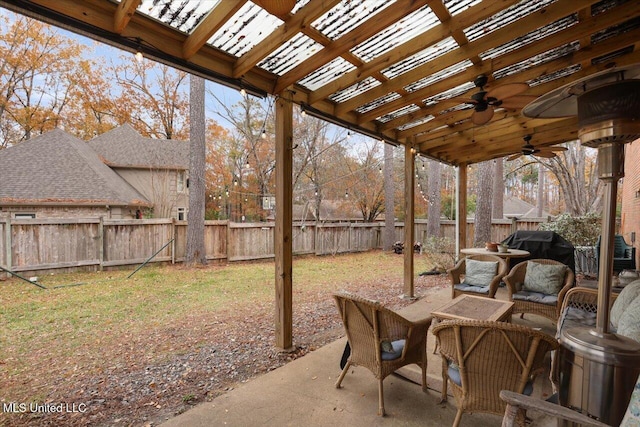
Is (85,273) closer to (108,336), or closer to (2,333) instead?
(2,333)

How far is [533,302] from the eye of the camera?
3793 mm

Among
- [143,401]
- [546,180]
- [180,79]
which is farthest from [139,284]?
[546,180]

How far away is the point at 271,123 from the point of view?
47.1 feet

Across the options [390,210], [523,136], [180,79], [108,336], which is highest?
[180,79]

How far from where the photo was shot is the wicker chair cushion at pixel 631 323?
1675mm

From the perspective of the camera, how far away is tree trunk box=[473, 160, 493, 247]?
823 centimetres

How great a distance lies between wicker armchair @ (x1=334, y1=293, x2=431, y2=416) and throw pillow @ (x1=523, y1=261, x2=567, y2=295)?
2.51m

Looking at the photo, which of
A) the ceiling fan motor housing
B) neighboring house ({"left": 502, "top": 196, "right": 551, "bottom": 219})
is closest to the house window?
the ceiling fan motor housing

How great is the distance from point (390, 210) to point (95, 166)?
10858 millimetres

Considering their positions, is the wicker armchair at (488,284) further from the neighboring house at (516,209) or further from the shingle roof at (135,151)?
the neighboring house at (516,209)

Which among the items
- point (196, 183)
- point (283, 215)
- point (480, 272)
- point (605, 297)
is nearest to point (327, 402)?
point (283, 215)

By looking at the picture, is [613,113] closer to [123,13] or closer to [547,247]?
[123,13]

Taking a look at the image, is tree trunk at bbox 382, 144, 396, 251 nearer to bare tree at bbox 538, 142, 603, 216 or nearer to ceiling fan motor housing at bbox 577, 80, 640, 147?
bare tree at bbox 538, 142, 603, 216

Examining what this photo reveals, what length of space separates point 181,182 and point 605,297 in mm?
14332
